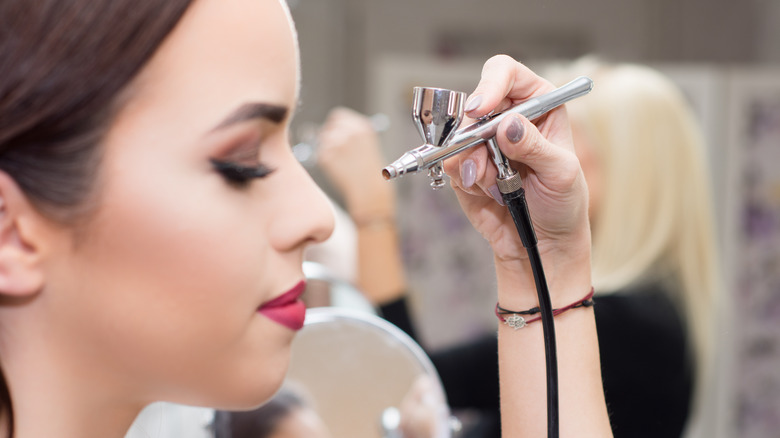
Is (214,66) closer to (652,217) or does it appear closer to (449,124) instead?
(449,124)

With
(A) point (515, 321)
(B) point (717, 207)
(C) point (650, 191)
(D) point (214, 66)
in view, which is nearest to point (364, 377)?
(A) point (515, 321)

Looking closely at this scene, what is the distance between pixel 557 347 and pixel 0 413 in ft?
0.95

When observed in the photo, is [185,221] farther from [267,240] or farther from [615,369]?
[615,369]

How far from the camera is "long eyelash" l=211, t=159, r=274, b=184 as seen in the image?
34 centimetres

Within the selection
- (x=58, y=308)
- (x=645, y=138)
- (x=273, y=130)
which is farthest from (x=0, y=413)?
(x=645, y=138)

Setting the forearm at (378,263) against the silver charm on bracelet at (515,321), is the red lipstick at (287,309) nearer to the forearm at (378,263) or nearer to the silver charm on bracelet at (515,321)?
the silver charm on bracelet at (515,321)

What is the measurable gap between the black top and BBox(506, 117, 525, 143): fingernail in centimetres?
13

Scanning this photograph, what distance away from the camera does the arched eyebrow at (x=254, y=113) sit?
33 centimetres

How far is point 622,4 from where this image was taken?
74.9 inches

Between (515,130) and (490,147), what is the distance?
0.02 metres

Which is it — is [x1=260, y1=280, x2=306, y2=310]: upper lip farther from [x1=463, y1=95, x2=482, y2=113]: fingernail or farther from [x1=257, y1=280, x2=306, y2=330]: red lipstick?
[x1=463, y1=95, x2=482, y2=113]: fingernail

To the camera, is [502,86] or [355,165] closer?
[502,86]

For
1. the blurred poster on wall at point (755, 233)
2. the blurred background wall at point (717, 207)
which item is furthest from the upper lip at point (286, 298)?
the blurred poster on wall at point (755, 233)

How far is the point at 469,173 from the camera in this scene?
0.34m
